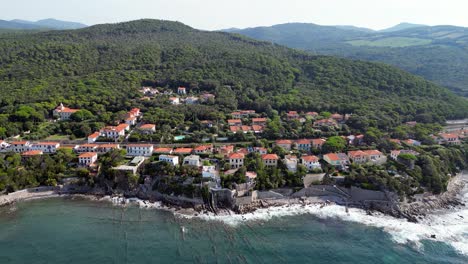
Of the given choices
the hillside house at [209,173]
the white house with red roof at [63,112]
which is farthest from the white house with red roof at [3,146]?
the hillside house at [209,173]

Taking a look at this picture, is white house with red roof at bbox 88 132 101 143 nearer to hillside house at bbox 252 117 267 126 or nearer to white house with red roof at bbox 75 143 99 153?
white house with red roof at bbox 75 143 99 153

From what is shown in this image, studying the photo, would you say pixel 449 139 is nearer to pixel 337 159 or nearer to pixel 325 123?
pixel 325 123

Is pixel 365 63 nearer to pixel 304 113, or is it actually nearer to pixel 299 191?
pixel 304 113

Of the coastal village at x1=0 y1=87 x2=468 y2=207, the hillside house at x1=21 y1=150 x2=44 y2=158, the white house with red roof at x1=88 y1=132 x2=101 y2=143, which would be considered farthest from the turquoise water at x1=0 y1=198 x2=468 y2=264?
the white house with red roof at x1=88 y1=132 x2=101 y2=143

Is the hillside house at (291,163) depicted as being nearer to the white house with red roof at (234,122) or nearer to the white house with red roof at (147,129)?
the white house with red roof at (234,122)

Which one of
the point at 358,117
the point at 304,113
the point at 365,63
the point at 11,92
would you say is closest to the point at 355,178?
the point at 358,117

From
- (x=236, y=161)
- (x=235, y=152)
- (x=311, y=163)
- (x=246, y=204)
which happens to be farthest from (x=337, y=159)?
(x=246, y=204)
